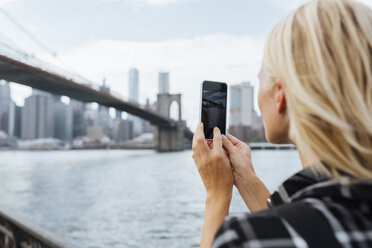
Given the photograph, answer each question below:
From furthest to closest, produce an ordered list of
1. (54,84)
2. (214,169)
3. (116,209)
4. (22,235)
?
1. (54,84)
2. (116,209)
3. (22,235)
4. (214,169)

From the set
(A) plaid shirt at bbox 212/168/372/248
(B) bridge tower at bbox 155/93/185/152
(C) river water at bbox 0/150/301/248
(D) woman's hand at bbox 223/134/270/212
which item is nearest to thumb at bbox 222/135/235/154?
(D) woman's hand at bbox 223/134/270/212

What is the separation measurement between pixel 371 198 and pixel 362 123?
10 centimetres

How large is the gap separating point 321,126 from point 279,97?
11cm

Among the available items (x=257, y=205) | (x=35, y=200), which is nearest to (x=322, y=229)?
(x=257, y=205)

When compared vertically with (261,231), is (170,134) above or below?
below

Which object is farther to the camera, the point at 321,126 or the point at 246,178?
the point at 246,178

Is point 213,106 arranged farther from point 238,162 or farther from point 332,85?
point 332,85

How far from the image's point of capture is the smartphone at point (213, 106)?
0.98m

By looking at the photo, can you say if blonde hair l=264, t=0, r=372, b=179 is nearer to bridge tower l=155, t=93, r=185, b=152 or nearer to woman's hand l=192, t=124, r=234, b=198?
woman's hand l=192, t=124, r=234, b=198

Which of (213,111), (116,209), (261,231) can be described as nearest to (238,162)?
(213,111)

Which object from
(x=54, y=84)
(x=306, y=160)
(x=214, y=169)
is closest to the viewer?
(x=306, y=160)

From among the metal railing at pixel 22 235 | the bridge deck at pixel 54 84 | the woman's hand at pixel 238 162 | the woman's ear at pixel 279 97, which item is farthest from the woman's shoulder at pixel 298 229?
the bridge deck at pixel 54 84

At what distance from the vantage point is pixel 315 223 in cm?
46

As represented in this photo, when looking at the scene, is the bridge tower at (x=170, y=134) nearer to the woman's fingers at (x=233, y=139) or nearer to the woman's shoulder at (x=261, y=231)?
the woman's fingers at (x=233, y=139)
